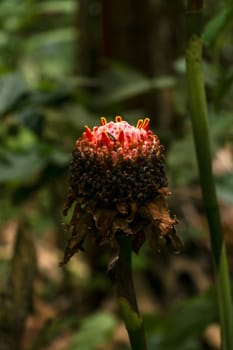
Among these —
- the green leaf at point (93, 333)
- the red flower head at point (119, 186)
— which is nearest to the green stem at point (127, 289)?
the red flower head at point (119, 186)

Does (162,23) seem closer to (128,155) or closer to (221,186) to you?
(221,186)

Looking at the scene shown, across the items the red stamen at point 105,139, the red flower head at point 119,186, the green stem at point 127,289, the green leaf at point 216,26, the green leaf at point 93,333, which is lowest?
the green leaf at point 93,333

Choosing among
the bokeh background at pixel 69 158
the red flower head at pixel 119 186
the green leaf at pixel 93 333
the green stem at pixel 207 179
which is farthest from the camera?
the green leaf at pixel 93 333

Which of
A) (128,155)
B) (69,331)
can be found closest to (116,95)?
(69,331)

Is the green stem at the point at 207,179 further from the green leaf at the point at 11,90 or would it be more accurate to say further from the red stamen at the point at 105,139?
the green leaf at the point at 11,90

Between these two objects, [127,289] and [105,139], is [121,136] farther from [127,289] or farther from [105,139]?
[127,289]

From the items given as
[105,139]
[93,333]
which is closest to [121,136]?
[105,139]

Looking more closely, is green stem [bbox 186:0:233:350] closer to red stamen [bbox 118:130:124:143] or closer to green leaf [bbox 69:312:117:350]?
red stamen [bbox 118:130:124:143]
